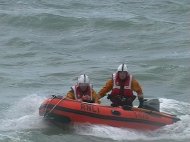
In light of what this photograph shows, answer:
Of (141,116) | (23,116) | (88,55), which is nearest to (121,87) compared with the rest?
(141,116)

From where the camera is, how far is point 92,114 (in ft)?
38.7

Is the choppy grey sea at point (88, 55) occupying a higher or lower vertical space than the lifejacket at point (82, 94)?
lower

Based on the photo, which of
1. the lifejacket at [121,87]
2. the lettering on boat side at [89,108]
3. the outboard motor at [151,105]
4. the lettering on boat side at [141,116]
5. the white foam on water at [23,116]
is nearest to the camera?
the lettering on boat side at [89,108]

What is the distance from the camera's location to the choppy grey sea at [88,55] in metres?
12.2

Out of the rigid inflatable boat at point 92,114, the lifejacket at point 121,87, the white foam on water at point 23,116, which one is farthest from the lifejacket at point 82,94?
the white foam on water at point 23,116

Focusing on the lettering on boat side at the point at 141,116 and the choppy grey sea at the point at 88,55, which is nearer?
the lettering on boat side at the point at 141,116

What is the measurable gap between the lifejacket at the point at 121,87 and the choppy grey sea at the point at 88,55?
33.4 inches

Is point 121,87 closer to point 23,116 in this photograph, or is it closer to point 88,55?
point 23,116

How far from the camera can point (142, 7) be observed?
1222 inches

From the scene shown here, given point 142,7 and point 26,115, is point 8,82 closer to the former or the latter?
point 26,115

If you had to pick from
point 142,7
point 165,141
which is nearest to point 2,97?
point 165,141

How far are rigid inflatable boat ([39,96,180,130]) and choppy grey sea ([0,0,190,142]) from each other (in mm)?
144

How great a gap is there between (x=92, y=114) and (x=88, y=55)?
9608 millimetres

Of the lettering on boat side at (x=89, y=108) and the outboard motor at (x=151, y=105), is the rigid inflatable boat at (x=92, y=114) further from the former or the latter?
the outboard motor at (x=151, y=105)
